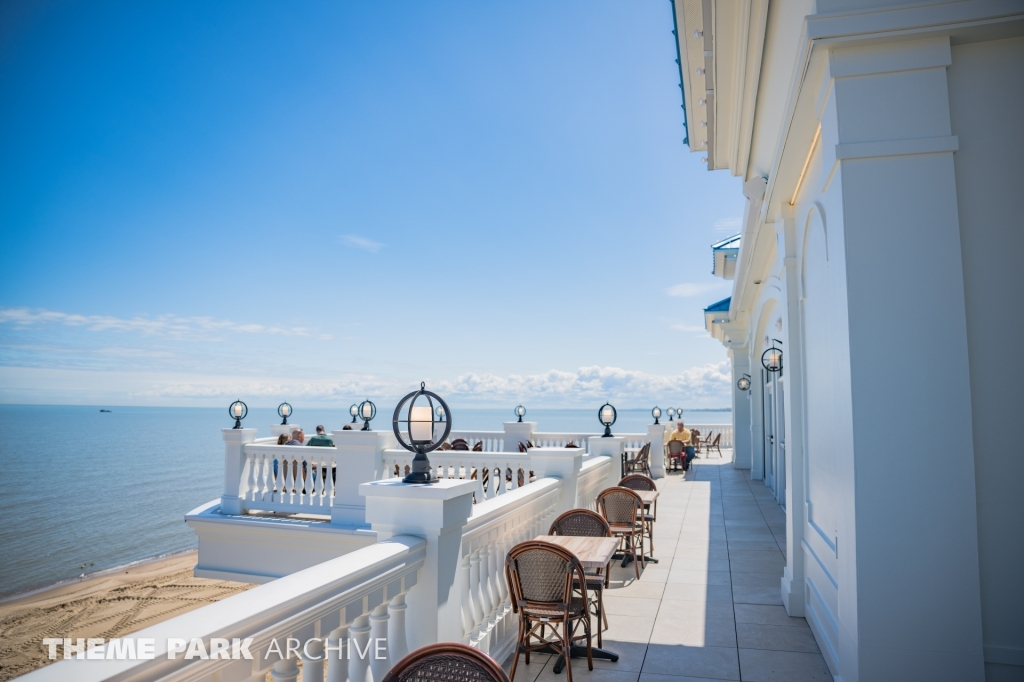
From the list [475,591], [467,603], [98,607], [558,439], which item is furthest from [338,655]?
[98,607]

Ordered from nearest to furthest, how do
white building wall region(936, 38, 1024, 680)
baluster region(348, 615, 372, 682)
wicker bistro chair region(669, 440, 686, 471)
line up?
baluster region(348, 615, 372, 682)
white building wall region(936, 38, 1024, 680)
wicker bistro chair region(669, 440, 686, 471)

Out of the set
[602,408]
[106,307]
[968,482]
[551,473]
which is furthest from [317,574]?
[106,307]

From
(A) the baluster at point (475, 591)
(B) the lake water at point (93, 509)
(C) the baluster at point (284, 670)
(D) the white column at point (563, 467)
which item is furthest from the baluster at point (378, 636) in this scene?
(B) the lake water at point (93, 509)

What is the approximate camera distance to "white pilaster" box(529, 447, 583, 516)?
20.5ft

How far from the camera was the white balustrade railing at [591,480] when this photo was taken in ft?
23.3

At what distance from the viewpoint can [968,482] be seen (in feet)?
8.54

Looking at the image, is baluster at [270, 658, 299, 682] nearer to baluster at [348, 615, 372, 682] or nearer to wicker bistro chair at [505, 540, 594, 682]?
baluster at [348, 615, 372, 682]

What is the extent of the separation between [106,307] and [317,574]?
76910mm

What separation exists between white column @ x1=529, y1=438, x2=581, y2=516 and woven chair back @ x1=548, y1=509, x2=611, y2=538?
1006 mm

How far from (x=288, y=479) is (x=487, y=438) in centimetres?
550

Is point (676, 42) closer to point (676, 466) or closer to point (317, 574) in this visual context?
point (317, 574)

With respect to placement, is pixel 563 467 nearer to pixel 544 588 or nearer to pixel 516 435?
pixel 544 588

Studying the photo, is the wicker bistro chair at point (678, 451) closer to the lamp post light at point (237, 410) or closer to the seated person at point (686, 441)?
the seated person at point (686, 441)

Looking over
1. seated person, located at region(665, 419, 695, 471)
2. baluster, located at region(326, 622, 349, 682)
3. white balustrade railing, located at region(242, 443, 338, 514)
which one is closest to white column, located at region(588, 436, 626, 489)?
white balustrade railing, located at region(242, 443, 338, 514)
